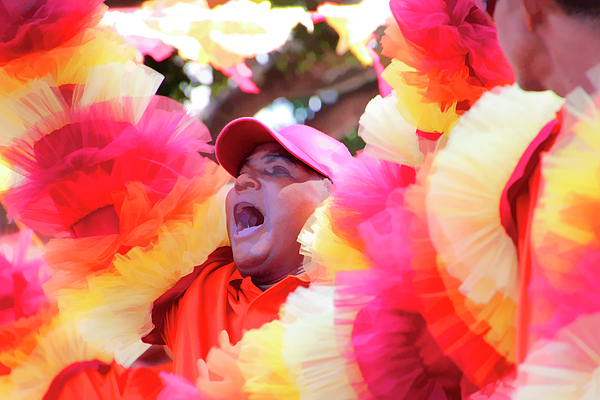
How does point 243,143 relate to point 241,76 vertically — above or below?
above

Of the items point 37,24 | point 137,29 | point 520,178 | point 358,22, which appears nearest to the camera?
point 520,178

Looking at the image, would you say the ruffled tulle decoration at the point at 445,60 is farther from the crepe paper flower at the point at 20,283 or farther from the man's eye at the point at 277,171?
the crepe paper flower at the point at 20,283

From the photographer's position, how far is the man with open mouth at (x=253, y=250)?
136 centimetres

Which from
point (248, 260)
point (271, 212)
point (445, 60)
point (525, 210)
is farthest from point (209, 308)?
point (525, 210)

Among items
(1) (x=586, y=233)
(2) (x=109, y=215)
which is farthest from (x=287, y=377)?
(2) (x=109, y=215)

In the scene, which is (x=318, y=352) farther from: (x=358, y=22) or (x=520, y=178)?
(x=358, y=22)

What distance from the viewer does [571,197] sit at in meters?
0.56

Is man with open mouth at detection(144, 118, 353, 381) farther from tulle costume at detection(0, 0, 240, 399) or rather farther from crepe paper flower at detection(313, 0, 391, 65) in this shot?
crepe paper flower at detection(313, 0, 391, 65)

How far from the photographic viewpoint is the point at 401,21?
3.45ft

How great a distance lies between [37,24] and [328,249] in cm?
90

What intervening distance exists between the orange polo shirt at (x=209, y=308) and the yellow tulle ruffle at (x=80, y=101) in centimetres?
46

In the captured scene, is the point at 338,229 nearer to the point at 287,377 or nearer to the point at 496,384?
the point at 287,377

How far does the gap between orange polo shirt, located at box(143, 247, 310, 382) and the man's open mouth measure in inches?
4.8

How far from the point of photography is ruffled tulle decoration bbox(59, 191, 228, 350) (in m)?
1.43
